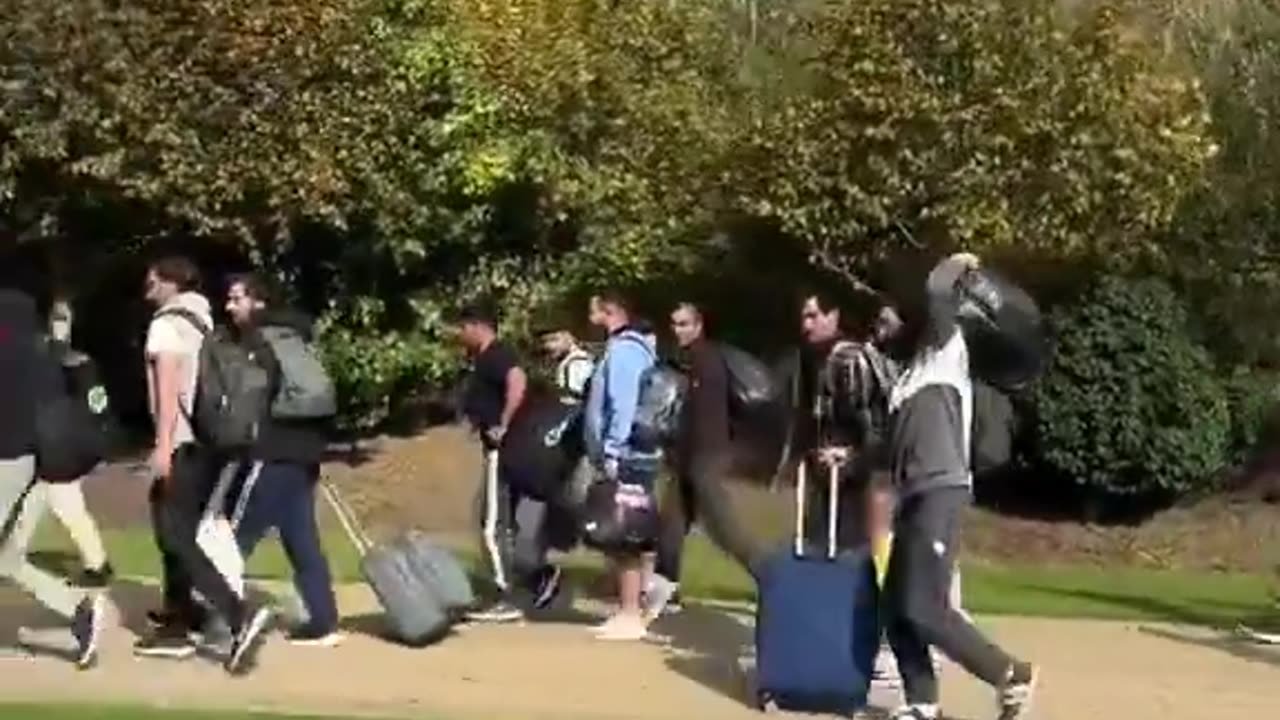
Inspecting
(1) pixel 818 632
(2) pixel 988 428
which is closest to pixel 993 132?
(2) pixel 988 428

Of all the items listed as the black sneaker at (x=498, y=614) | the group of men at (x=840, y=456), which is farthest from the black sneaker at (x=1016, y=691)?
the black sneaker at (x=498, y=614)

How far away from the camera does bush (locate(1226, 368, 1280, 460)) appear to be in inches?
1027

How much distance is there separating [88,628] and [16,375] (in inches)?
47.6

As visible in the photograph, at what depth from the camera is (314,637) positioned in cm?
1321

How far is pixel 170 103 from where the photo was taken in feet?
82.6

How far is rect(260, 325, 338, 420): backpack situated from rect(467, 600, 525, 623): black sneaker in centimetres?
166

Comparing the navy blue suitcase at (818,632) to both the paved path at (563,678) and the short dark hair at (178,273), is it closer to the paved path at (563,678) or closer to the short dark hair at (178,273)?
the paved path at (563,678)

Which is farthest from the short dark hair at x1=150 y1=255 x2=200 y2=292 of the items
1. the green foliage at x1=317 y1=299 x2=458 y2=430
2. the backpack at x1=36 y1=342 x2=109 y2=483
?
the green foliage at x1=317 y1=299 x2=458 y2=430

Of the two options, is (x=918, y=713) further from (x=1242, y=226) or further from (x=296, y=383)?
(x=1242, y=226)

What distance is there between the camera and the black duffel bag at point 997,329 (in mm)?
11148

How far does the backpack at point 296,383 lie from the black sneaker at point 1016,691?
3.73 m

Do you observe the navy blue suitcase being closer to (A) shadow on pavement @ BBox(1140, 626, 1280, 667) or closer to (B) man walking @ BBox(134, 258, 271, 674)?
(B) man walking @ BBox(134, 258, 271, 674)

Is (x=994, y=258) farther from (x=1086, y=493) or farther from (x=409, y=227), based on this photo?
(x=409, y=227)

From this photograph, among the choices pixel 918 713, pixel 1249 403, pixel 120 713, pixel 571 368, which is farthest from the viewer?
pixel 1249 403
